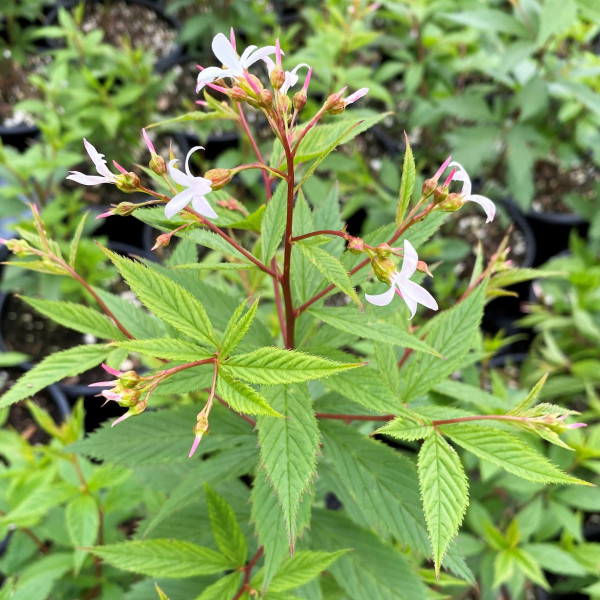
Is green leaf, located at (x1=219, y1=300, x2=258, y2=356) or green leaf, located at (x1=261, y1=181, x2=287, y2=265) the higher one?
green leaf, located at (x1=261, y1=181, x2=287, y2=265)

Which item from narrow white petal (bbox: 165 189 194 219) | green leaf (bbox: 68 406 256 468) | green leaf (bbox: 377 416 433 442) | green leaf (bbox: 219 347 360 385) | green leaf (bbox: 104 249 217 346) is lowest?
green leaf (bbox: 68 406 256 468)

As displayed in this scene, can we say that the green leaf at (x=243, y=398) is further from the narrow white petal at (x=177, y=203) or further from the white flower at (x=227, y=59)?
the white flower at (x=227, y=59)

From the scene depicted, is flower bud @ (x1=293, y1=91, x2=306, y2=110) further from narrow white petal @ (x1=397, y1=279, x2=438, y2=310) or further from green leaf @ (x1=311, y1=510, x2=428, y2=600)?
green leaf @ (x1=311, y1=510, x2=428, y2=600)

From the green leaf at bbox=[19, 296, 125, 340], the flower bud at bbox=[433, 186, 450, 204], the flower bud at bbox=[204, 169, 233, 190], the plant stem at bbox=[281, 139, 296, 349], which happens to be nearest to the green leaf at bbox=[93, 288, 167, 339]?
the green leaf at bbox=[19, 296, 125, 340]

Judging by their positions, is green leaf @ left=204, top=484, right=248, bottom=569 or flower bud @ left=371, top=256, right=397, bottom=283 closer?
flower bud @ left=371, top=256, right=397, bottom=283

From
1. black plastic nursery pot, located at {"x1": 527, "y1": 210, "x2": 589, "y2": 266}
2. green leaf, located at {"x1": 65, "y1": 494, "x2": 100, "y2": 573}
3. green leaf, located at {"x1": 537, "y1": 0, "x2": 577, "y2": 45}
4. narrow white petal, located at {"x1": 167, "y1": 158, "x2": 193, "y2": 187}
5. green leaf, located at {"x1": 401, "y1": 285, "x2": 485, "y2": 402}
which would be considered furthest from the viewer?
black plastic nursery pot, located at {"x1": 527, "y1": 210, "x2": 589, "y2": 266}

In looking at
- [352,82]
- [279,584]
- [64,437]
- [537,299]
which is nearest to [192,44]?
[352,82]

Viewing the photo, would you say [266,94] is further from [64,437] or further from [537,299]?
[537,299]

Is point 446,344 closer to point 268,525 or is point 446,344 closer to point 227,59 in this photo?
point 268,525
